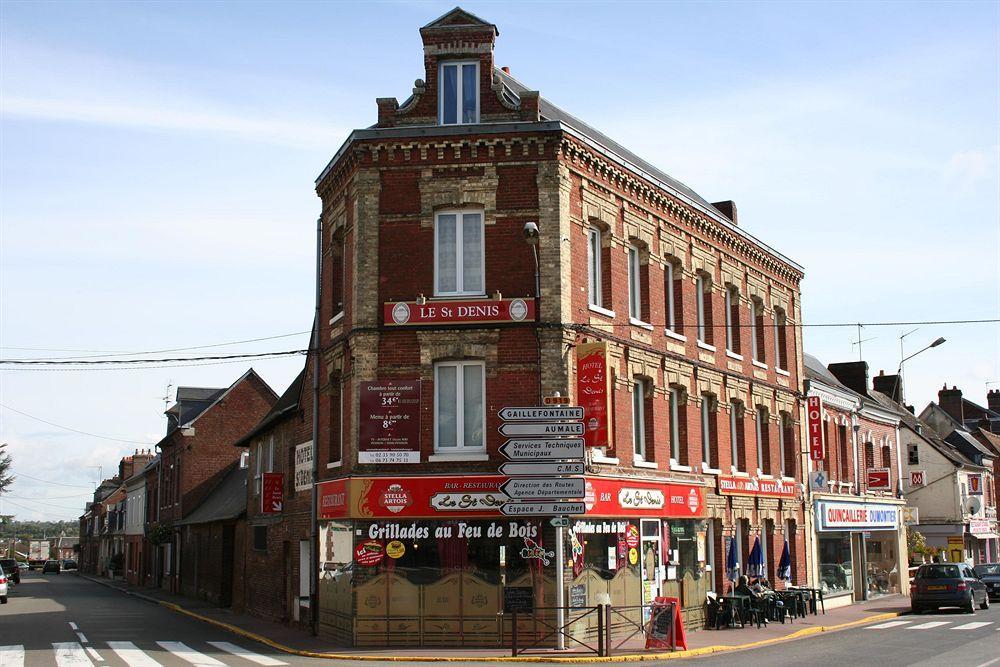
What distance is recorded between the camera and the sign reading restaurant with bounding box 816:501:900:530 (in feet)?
106

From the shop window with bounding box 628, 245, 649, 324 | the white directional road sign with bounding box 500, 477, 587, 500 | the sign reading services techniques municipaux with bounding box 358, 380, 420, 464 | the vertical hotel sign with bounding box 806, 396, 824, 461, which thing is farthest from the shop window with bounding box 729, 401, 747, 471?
the sign reading services techniques municipaux with bounding box 358, 380, 420, 464

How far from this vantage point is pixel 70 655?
18.4 metres

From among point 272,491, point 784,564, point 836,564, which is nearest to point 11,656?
point 272,491

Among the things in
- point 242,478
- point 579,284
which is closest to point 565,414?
point 579,284

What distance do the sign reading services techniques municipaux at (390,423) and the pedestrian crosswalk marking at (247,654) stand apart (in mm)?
4106

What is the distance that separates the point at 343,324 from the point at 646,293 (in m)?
7.38

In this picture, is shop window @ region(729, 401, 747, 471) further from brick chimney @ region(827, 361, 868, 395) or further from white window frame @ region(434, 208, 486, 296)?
brick chimney @ region(827, 361, 868, 395)

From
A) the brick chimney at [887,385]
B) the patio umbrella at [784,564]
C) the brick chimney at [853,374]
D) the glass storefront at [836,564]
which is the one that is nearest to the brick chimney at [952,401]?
the brick chimney at [887,385]

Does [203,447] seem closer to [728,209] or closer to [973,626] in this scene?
[728,209]

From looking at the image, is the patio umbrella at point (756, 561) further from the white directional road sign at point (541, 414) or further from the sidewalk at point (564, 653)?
the white directional road sign at point (541, 414)

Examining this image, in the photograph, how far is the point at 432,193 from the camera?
20453 millimetres

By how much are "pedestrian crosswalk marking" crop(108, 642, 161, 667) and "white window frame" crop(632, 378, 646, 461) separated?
37.0 ft

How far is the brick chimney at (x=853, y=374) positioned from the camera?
4175 cm

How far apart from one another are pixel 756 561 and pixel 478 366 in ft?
37.5
